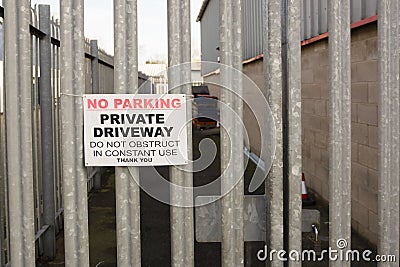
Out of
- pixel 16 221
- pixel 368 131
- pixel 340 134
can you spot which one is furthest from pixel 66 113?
pixel 368 131

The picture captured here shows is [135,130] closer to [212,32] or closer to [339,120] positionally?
[339,120]

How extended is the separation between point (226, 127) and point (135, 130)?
397mm

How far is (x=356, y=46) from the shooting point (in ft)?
19.5

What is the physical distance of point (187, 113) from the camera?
2201 mm

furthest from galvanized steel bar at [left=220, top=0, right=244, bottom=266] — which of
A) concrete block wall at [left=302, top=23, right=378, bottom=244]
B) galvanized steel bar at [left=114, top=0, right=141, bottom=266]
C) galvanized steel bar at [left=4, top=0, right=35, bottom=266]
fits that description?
concrete block wall at [left=302, top=23, right=378, bottom=244]

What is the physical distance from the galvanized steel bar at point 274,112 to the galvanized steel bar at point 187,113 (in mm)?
356

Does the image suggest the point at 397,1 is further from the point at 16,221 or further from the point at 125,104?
the point at 16,221

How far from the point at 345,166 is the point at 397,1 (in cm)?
77

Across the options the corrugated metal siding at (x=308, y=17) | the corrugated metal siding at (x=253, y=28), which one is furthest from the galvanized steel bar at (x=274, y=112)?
the corrugated metal siding at (x=253, y=28)

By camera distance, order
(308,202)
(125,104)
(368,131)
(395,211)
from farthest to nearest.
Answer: (308,202)
(368,131)
(395,211)
(125,104)

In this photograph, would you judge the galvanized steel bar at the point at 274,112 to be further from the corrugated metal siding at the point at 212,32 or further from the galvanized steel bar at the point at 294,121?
the corrugated metal siding at the point at 212,32

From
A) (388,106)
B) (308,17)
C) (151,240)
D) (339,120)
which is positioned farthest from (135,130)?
(308,17)

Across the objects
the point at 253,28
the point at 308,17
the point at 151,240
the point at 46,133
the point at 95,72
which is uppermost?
the point at 253,28

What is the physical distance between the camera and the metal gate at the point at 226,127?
2.16 metres
